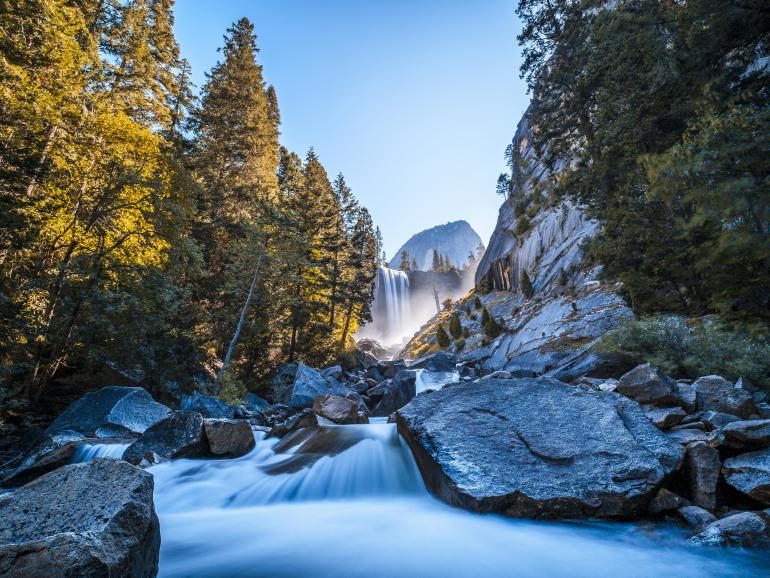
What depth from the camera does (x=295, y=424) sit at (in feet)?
28.3

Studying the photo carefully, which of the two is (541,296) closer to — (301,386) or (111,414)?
(301,386)

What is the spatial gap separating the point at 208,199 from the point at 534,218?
98.6 ft

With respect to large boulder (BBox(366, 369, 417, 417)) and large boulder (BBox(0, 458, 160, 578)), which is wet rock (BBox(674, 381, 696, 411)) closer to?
large boulder (BBox(0, 458, 160, 578))

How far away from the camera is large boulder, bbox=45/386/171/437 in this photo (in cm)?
779

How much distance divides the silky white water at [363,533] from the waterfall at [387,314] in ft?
225

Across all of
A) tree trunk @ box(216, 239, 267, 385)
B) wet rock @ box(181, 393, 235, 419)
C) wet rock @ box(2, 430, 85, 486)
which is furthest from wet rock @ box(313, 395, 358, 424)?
tree trunk @ box(216, 239, 267, 385)

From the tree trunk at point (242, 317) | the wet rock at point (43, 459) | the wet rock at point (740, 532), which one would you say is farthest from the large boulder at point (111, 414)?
the wet rock at point (740, 532)

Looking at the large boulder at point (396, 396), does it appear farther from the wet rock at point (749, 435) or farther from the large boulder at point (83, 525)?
the large boulder at point (83, 525)

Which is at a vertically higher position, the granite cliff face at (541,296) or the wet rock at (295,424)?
the granite cliff face at (541,296)

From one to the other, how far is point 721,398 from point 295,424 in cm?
804

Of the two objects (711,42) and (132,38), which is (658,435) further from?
(132,38)

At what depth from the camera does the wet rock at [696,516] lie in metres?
3.46

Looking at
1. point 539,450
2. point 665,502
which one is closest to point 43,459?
point 539,450

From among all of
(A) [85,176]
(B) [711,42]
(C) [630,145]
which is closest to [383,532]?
(B) [711,42]
